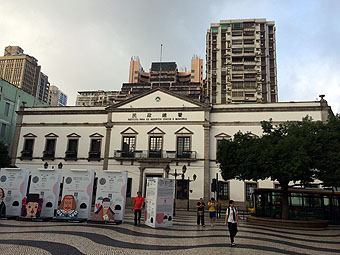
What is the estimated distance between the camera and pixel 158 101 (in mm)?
31344

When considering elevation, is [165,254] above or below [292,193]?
below

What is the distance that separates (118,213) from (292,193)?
11.1 metres

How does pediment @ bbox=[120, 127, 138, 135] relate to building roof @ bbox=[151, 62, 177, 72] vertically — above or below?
below

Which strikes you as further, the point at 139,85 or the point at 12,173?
the point at 139,85

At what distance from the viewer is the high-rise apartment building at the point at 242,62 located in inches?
2450

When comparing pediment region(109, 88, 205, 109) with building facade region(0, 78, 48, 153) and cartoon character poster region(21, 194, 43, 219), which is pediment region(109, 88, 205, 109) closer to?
building facade region(0, 78, 48, 153)

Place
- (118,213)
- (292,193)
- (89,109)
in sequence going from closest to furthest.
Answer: (118,213) < (292,193) < (89,109)

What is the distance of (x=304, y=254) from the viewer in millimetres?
8547

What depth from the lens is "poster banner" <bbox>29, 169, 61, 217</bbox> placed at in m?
14.5

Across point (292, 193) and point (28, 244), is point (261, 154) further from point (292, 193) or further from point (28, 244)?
point (28, 244)

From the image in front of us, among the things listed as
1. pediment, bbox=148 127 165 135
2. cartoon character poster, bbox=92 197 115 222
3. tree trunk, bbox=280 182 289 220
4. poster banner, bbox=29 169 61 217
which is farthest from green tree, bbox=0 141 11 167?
tree trunk, bbox=280 182 289 220

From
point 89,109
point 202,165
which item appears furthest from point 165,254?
point 89,109

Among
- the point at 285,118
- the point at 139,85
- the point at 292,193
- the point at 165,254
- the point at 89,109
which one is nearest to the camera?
the point at 165,254

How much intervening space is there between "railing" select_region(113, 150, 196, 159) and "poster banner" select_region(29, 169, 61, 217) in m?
15.5
